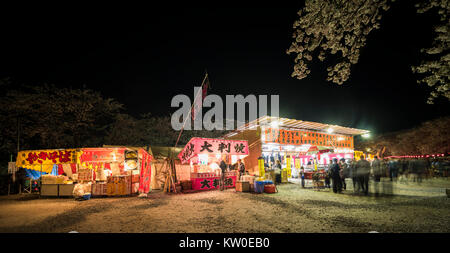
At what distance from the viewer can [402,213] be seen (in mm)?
5539

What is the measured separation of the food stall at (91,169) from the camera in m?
10.5

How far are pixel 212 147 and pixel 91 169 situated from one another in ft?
22.9

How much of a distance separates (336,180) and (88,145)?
18.4m

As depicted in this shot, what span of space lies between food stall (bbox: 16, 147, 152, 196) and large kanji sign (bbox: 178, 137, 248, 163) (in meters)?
2.12

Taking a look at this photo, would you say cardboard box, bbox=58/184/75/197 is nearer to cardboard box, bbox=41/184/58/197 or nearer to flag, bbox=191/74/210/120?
cardboard box, bbox=41/184/58/197

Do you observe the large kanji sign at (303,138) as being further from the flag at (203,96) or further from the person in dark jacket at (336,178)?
the flag at (203,96)

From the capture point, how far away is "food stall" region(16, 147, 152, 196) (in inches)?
413

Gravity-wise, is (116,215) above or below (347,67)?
below

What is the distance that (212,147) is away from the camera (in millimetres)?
11109

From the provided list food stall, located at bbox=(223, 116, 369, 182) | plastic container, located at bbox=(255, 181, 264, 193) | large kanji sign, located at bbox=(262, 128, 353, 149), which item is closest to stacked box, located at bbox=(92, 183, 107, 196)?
plastic container, located at bbox=(255, 181, 264, 193)

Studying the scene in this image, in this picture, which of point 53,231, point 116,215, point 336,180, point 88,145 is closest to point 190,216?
point 116,215

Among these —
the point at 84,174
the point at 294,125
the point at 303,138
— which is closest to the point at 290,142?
the point at 294,125

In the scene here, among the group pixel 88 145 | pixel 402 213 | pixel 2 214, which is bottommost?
pixel 2 214

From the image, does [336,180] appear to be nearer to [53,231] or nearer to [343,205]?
[343,205]
